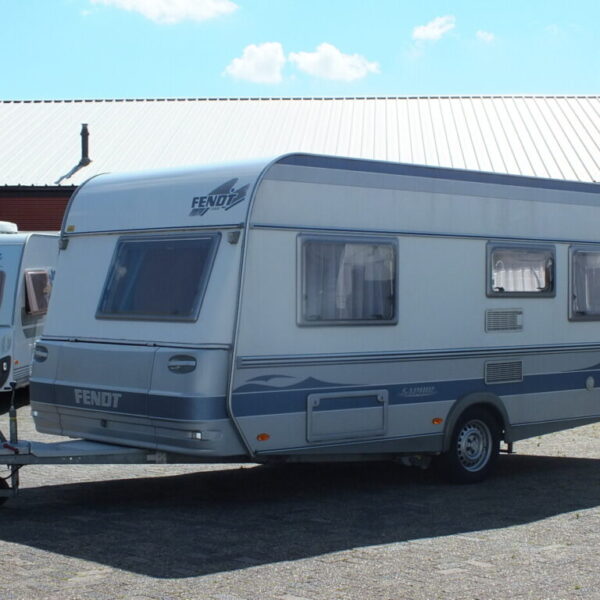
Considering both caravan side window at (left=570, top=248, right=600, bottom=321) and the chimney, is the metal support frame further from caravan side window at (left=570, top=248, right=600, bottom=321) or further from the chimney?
the chimney

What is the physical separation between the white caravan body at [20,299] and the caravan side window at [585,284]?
8124 millimetres

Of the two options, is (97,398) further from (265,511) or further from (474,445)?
(474,445)

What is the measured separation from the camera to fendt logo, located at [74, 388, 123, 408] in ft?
28.9

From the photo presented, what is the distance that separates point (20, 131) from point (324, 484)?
2417cm

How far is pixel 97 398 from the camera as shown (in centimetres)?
895

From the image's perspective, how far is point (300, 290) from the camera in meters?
8.84

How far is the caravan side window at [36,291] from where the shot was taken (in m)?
16.0

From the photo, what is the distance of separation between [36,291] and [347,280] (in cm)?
822

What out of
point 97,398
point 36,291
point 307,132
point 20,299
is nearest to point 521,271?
point 97,398

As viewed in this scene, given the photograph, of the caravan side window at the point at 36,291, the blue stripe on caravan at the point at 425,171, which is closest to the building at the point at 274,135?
the caravan side window at the point at 36,291

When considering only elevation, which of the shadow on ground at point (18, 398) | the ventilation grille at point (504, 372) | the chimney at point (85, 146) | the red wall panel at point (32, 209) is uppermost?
the chimney at point (85, 146)

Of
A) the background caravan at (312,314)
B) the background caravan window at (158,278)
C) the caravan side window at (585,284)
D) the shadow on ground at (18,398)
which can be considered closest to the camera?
the background caravan at (312,314)

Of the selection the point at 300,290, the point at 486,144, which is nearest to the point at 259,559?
the point at 300,290

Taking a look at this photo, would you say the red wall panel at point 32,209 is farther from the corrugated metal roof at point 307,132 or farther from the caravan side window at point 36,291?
the caravan side window at point 36,291
